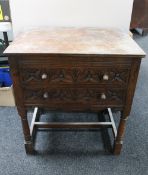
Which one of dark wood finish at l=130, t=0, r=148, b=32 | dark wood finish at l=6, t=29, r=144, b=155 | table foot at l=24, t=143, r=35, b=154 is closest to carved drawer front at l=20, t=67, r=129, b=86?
dark wood finish at l=6, t=29, r=144, b=155

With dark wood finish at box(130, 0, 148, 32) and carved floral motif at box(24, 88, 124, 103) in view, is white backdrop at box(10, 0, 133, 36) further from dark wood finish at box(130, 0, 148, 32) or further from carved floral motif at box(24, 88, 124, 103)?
dark wood finish at box(130, 0, 148, 32)

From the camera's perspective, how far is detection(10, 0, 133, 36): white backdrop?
1408mm

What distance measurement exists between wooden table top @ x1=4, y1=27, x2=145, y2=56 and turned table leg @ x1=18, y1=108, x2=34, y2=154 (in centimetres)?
39

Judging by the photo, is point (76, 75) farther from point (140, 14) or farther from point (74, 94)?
point (140, 14)

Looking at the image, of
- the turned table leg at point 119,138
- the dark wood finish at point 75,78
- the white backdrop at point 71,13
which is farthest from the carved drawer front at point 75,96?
the white backdrop at point 71,13

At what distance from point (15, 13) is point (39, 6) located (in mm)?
181

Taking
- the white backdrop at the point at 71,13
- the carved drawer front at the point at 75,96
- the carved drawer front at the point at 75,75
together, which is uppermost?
the white backdrop at the point at 71,13

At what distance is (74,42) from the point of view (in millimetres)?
1117

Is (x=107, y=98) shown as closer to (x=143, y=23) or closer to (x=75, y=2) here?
(x=75, y=2)

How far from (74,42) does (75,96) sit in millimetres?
306

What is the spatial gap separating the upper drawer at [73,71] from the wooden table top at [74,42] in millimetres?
48

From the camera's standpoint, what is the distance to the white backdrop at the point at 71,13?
141 cm

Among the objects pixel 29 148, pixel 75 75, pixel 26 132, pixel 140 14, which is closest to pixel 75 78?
pixel 75 75

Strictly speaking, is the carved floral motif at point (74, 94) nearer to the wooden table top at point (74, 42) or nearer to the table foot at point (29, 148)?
the wooden table top at point (74, 42)
